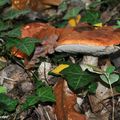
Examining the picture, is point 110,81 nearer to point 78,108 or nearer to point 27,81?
point 78,108

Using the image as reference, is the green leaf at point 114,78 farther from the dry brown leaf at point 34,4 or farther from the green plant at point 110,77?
the dry brown leaf at point 34,4

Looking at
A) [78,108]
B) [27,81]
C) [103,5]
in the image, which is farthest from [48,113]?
[103,5]

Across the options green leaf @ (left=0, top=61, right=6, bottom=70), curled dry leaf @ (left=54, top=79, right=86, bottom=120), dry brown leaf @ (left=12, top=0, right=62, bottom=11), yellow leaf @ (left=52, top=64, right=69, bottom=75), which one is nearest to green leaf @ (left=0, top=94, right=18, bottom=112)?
curled dry leaf @ (left=54, top=79, right=86, bottom=120)

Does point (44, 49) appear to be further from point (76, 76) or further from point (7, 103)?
point (7, 103)

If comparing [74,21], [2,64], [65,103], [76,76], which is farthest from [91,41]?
[74,21]

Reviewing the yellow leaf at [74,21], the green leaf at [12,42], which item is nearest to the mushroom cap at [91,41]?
the green leaf at [12,42]

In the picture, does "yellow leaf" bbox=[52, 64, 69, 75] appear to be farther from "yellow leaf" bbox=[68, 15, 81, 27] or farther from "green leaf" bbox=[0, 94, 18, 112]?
"yellow leaf" bbox=[68, 15, 81, 27]
